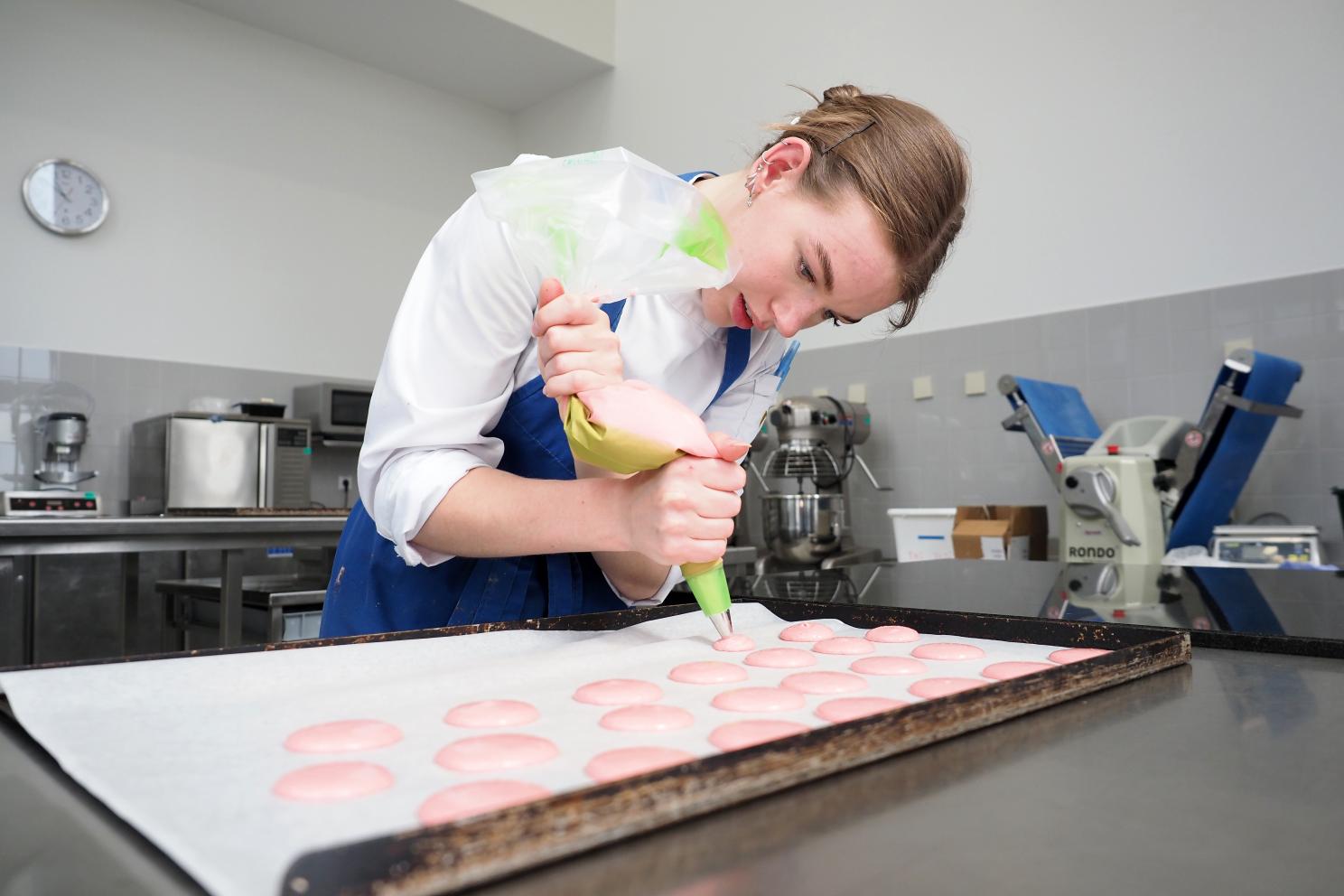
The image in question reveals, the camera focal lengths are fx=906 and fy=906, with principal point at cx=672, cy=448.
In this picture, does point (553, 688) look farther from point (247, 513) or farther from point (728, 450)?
point (247, 513)

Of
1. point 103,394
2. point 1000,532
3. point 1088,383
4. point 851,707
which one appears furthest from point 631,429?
point 103,394

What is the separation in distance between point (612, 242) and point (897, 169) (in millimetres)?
360

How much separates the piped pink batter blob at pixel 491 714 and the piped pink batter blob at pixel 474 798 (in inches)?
5.2

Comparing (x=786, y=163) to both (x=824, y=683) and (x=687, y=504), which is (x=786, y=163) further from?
(x=824, y=683)

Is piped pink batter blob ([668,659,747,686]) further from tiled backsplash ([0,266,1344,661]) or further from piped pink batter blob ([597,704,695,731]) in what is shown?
tiled backsplash ([0,266,1344,661])

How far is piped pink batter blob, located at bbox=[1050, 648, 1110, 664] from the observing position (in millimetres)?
792

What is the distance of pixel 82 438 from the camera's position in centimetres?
366

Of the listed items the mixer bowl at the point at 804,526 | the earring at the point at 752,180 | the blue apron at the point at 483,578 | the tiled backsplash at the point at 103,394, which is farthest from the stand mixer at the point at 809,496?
the tiled backsplash at the point at 103,394

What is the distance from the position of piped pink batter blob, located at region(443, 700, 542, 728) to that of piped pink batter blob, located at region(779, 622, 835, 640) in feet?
1.27

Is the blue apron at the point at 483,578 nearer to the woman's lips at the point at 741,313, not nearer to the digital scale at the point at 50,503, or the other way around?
the woman's lips at the point at 741,313

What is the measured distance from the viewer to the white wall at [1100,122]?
284 centimetres

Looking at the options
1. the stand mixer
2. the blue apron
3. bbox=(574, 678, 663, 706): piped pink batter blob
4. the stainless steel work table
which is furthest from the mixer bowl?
bbox=(574, 678, 663, 706): piped pink batter blob

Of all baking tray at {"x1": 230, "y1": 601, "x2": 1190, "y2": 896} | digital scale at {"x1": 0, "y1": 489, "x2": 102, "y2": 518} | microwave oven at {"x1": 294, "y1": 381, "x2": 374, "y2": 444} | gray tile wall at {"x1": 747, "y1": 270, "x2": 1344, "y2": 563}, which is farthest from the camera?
microwave oven at {"x1": 294, "y1": 381, "x2": 374, "y2": 444}

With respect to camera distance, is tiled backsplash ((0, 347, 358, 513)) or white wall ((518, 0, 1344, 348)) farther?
tiled backsplash ((0, 347, 358, 513))
